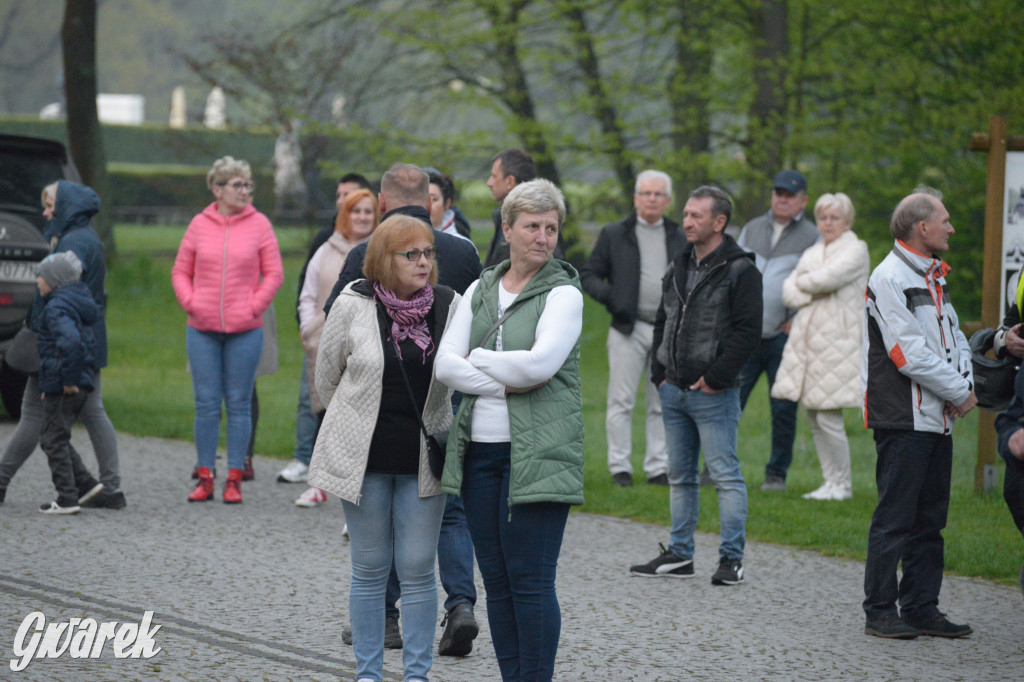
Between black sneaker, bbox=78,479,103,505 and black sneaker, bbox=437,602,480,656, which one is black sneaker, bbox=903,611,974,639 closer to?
black sneaker, bbox=437,602,480,656

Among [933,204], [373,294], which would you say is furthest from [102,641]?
[933,204]

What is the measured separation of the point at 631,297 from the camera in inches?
387

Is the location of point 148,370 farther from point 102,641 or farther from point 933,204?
point 933,204

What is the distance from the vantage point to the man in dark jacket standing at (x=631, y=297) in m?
9.81

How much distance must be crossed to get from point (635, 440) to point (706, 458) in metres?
5.36

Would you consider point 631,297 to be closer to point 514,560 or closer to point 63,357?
point 63,357

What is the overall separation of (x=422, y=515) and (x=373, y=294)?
2.74 feet

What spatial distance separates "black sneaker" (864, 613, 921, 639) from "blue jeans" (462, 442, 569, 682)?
2.08m

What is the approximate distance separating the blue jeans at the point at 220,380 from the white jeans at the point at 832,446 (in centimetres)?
392

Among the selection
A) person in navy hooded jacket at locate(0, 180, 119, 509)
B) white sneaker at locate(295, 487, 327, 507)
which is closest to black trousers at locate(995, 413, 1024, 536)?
white sneaker at locate(295, 487, 327, 507)

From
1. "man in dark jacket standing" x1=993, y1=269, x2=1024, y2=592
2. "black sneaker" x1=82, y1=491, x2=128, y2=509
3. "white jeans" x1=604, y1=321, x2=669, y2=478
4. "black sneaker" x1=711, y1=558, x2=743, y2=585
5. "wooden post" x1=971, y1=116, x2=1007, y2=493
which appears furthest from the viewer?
"white jeans" x1=604, y1=321, x2=669, y2=478

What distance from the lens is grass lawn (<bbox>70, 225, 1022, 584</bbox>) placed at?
811 centimetres

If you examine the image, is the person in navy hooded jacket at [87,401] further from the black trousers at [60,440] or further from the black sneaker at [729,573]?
the black sneaker at [729,573]

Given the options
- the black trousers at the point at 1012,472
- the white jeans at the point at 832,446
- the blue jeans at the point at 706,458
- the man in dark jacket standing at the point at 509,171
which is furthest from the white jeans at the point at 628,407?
the black trousers at the point at 1012,472
